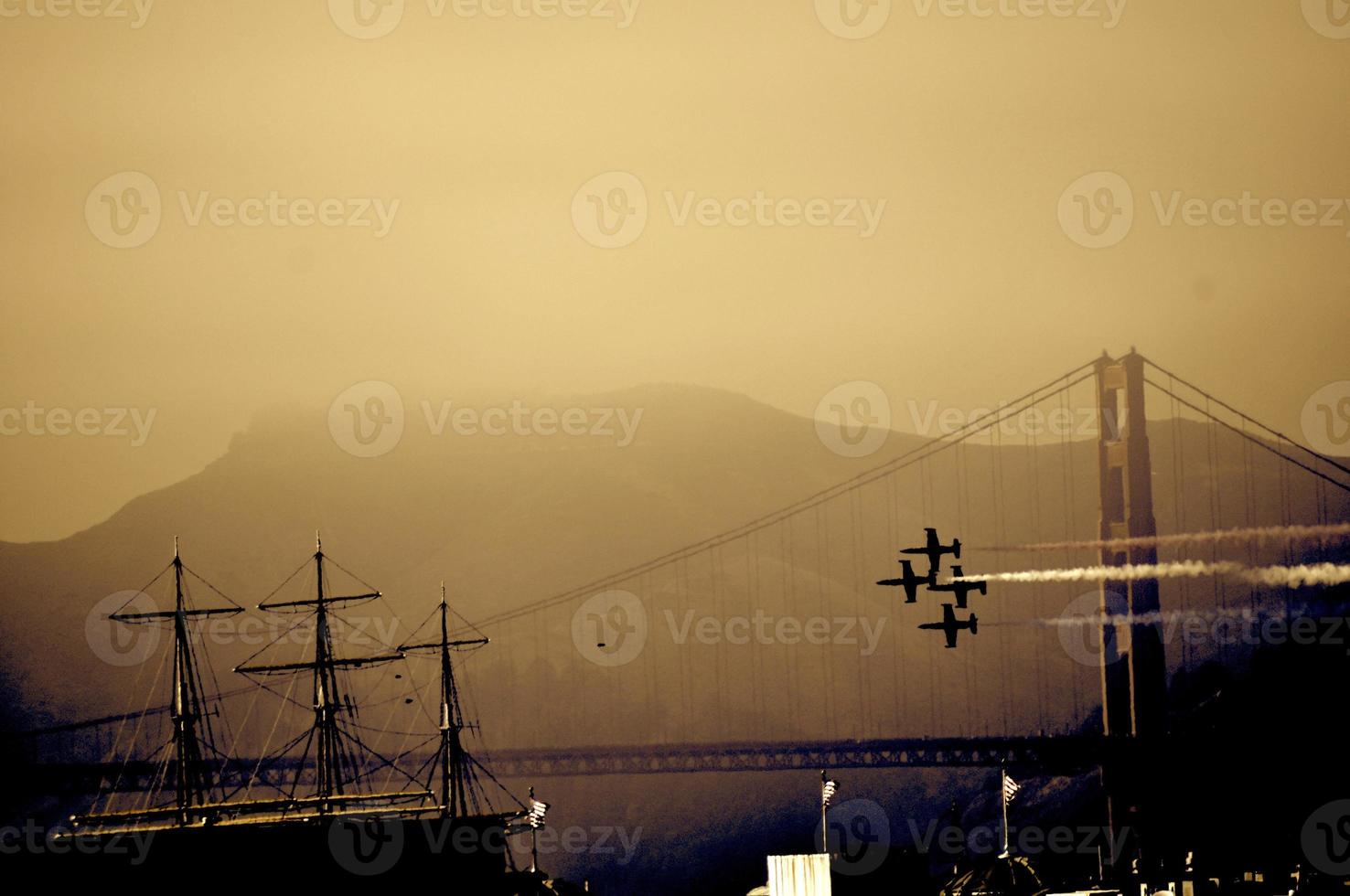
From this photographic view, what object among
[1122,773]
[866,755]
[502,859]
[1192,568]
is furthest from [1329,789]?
[502,859]

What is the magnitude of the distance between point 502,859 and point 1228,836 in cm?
7839

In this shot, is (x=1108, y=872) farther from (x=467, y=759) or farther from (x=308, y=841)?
(x=308, y=841)


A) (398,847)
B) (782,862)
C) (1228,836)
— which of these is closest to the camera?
(782,862)

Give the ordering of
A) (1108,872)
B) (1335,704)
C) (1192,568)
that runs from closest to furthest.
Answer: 1. (1192,568)
2. (1108,872)
3. (1335,704)

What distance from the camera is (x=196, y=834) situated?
89.8 m

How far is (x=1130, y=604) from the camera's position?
5719 inches

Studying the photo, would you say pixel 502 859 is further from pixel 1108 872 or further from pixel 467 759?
pixel 1108 872

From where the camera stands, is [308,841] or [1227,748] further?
[1227,748]

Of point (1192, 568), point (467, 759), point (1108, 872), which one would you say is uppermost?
point (1192, 568)

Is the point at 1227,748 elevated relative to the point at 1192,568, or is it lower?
lower

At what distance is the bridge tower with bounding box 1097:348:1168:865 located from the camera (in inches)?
5625

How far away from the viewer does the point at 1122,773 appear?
147m

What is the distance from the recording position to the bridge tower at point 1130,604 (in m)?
143

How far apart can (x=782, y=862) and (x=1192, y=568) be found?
37.3m
